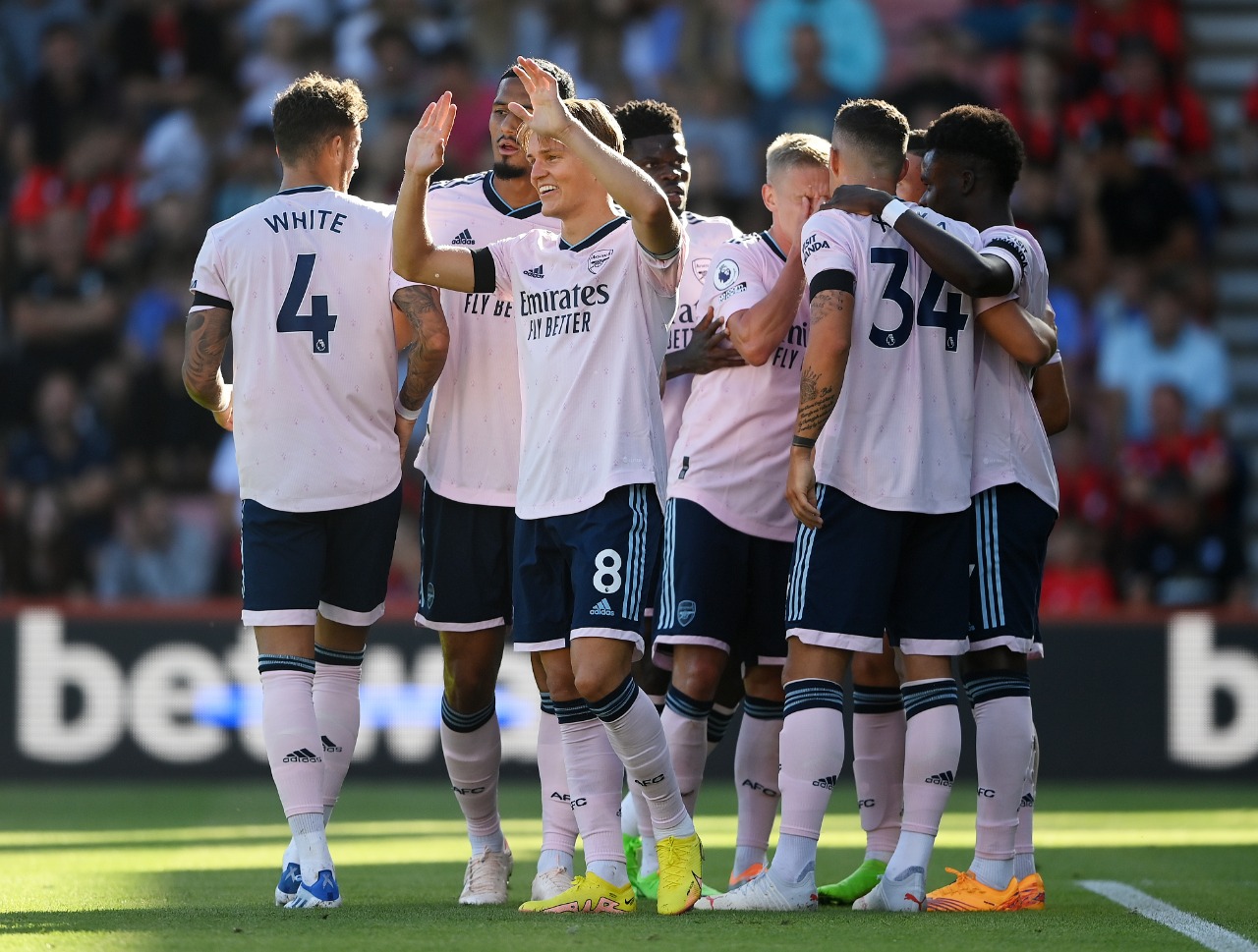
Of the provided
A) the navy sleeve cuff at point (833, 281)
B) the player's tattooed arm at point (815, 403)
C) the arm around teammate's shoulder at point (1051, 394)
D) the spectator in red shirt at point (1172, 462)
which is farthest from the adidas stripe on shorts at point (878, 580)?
the spectator in red shirt at point (1172, 462)

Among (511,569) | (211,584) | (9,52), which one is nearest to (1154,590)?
(211,584)

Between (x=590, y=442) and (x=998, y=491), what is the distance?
4.43 feet

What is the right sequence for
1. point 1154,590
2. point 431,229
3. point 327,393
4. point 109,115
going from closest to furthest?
point 327,393 → point 431,229 → point 1154,590 → point 109,115

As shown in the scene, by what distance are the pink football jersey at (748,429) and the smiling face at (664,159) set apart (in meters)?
0.51

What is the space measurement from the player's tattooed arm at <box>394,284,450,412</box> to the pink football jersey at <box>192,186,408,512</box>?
0.08 metres

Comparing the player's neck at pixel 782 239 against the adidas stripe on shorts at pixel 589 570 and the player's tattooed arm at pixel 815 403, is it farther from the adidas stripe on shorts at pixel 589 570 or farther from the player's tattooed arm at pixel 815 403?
the adidas stripe on shorts at pixel 589 570

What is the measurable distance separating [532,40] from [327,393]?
1065cm

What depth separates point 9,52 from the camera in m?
16.8

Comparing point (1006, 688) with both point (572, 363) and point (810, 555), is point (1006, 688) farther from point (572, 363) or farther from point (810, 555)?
point (572, 363)

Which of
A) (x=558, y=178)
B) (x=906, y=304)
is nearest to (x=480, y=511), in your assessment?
(x=558, y=178)

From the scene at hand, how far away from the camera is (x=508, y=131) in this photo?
6488 mm

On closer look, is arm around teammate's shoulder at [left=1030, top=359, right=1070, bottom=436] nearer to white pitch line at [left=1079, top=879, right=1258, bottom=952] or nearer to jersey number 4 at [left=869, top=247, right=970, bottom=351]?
jersey number 4 at [left=869, top=247, right=970, bottom=351]

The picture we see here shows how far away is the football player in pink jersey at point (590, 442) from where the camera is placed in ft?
18.6

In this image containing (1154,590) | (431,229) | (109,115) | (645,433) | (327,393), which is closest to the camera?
(645,433)
